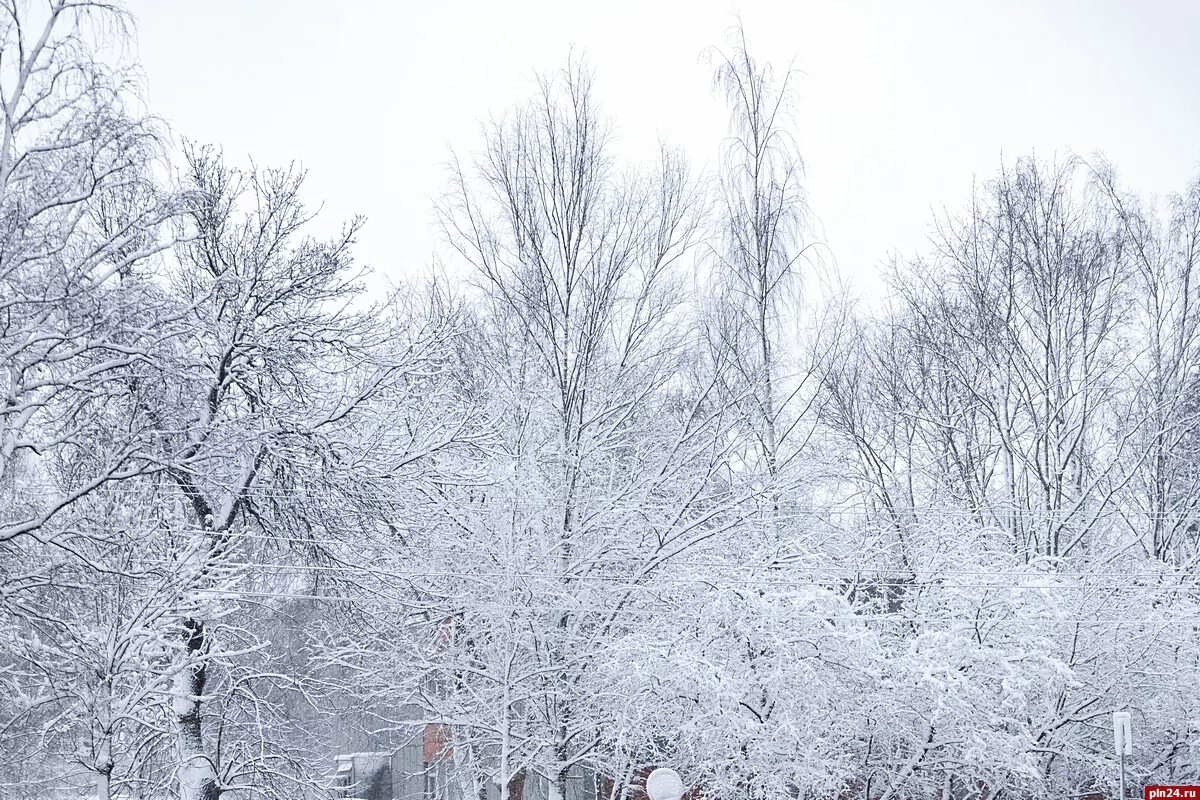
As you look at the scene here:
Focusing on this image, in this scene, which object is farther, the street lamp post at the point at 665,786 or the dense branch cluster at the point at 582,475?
the street lamp post at the point at 665,786

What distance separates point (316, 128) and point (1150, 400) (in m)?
166

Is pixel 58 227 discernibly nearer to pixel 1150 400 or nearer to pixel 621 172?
pixel 621 172

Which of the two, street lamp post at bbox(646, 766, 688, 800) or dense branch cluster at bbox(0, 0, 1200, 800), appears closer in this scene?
dense branch cluster at bbox(0, 0, 1200, 800)

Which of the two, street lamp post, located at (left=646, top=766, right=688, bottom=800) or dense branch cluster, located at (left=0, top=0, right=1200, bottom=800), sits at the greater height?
dense branch cluster, located at (left=0, top=0, right=1200, bottom=800)

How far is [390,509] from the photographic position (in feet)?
46.8

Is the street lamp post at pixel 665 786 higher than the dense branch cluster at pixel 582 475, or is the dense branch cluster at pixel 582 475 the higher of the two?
the dense branch cluster at pixel 582 475

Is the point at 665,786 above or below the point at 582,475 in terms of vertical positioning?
below

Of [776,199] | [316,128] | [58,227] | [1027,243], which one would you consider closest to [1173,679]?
[1027,243]

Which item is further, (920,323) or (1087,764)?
(920,323)

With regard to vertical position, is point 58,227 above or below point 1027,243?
below

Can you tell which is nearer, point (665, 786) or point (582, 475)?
point (665, 786)

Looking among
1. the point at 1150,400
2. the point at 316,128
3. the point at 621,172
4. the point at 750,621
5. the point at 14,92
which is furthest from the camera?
the point at 316,128

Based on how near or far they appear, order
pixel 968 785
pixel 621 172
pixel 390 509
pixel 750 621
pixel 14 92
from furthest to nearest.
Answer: pixel 621 172 < pixel 968 785 < pixel 750 621 < pixel 390 509 < pixel 14 92

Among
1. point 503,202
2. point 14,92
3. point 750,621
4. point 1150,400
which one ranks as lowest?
point 750,621
